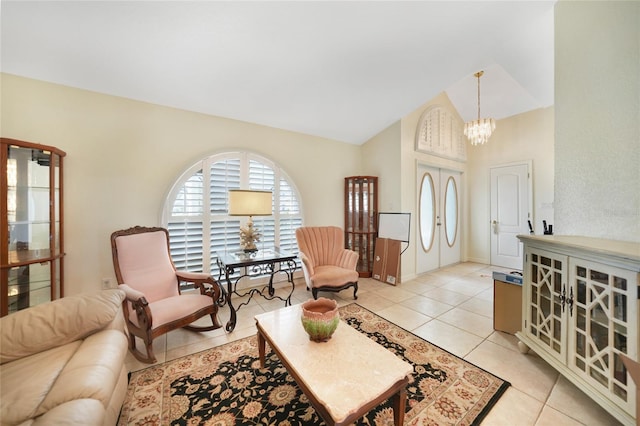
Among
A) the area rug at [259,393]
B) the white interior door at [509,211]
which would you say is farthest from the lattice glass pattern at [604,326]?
the white interior door at [509,211]

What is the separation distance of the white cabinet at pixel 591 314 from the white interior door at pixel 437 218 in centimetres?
242

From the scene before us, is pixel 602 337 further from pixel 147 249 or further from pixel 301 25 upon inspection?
pixel 147 249

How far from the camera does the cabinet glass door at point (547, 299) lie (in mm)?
1565

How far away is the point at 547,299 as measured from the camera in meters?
1.74

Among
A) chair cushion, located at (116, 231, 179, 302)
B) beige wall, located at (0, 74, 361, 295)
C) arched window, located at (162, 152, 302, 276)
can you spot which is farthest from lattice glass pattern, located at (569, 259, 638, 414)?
beige wall, located at (0, 74, 361, 295)

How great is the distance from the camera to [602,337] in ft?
4.36

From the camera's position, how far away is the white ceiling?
1.82m

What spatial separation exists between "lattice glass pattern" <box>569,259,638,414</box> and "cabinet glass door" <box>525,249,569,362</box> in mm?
77

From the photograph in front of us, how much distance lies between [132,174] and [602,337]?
13.8 feet

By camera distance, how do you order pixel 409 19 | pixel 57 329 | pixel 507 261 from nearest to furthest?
pixel 57 329 → pixel 409 19 → pixel 507 261

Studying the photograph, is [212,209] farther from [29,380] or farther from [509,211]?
[509,211]

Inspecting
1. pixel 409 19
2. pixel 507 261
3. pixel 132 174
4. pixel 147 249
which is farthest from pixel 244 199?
pixel 507 261

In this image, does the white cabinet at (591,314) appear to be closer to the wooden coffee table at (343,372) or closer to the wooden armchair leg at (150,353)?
the wooden coffee table at (343,372)

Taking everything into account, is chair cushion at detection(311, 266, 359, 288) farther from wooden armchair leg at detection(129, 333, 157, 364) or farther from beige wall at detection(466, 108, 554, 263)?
beige wall at detection(466, 108, 554, 263)
